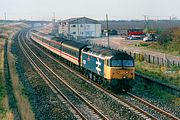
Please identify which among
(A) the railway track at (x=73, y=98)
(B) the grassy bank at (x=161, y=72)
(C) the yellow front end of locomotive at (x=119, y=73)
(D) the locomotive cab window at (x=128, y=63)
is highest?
(D) the locomotive cab window at (x=128, y=63)

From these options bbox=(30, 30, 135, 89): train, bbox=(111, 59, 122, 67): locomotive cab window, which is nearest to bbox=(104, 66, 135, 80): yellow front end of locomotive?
bbox=(30, 30, 135, 89): train

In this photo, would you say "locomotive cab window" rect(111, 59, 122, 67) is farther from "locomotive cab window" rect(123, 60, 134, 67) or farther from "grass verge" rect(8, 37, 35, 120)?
"grass verge" rect(8, 37, 35, 120)

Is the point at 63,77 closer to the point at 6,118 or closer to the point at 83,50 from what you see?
the point at 83,50

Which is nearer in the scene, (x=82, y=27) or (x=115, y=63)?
(x=115, y=63)

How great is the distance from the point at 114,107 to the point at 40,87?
911cm

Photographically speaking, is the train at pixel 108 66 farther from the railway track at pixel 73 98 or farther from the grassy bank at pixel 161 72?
the grassy bank at pixel 161 72

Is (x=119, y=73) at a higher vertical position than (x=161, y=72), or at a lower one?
higher

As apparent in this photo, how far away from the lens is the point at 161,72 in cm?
3572

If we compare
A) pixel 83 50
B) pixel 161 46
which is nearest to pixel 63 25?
pixel 161 46

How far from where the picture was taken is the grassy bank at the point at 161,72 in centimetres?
3167

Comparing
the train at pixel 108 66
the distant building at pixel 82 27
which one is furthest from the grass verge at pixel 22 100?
the distant building at pixel 82 27

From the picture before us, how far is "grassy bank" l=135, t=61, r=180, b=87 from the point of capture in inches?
1247

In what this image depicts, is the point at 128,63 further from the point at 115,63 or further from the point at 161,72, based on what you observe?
the point at 161,72

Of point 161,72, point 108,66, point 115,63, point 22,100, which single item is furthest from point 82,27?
point 22,100
